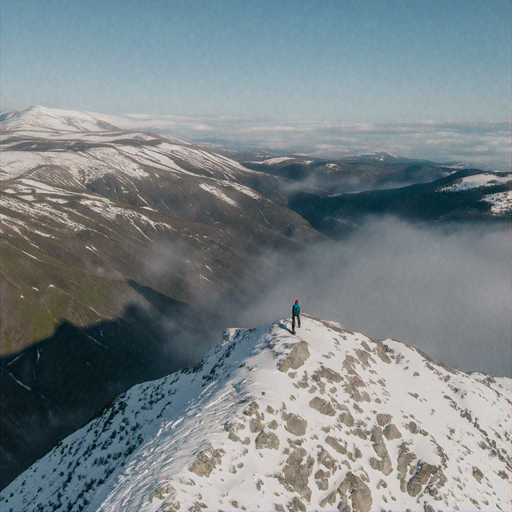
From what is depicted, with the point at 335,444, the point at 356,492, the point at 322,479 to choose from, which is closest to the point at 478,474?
the point at 356,492

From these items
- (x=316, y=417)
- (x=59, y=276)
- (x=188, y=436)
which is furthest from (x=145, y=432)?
(x=59, y=276)

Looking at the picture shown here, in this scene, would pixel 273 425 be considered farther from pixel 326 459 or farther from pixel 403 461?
pixel 403 461

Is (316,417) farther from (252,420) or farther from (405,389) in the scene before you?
(405,389)

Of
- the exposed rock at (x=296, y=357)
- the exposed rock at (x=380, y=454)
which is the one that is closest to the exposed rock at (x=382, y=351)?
the exposed rock at (x=296, y=357)

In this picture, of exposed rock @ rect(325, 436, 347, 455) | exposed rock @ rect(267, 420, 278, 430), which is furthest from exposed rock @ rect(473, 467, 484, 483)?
exposed rock @ rect(267, 420, 278, 430)

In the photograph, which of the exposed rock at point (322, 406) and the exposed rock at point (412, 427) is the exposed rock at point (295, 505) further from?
the exposed rock at point (412, 427)

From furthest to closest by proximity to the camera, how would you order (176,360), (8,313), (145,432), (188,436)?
1. (176,360)
2. (8,313)
3. (145,432)
4. (188,436)
